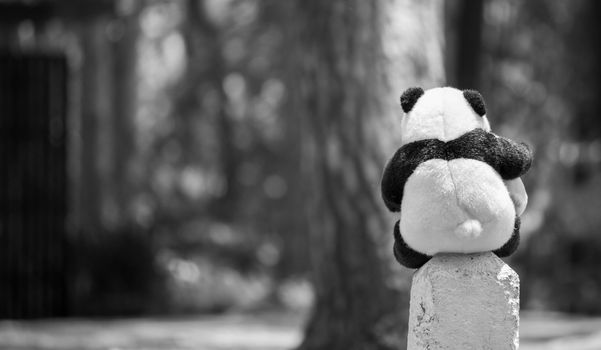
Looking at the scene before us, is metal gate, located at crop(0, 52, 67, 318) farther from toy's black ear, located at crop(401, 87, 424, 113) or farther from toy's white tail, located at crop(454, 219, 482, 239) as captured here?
toy's white tail, located at crop(454, 219, 482, 239)

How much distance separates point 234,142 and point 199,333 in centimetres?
1063

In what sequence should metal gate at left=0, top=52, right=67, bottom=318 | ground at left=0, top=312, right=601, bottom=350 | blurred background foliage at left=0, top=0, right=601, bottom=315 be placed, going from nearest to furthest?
ground at left=0, top=312, right=601, bottom=350 < metal gate at left=0, top=52, right=67, bottom=318 < blurred background foliage at left=0, top=0, right=601, bottom=315

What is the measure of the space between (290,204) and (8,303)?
7.01 m

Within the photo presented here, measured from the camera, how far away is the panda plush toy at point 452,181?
449 centimetres

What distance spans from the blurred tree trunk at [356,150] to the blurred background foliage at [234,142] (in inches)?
99.0

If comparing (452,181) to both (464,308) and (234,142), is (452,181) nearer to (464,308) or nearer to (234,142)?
(464,308)

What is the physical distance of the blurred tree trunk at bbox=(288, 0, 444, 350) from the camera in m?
7.49

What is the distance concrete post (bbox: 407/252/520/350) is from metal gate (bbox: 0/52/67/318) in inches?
341

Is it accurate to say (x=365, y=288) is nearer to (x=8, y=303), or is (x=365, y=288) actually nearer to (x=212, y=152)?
(x=8, y=303)

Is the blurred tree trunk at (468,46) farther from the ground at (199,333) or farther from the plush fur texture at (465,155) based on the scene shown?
the plush fur texture at (465,155)

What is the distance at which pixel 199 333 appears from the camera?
10648 millimetres

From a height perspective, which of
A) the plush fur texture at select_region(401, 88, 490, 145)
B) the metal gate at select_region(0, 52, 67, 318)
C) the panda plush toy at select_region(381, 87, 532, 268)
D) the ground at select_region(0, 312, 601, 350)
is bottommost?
the ground at select_region(0, 312, 601, 350)

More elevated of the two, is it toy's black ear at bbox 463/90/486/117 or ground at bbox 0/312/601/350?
toy's black ear at bbox 463/90/486/117

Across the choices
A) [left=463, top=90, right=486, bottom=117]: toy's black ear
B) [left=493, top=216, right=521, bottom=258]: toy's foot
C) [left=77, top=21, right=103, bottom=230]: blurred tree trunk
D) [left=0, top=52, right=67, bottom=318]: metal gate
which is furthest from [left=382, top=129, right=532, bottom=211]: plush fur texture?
[left=77, top=21, right=103, bottom=230]: blurred tree trunk
